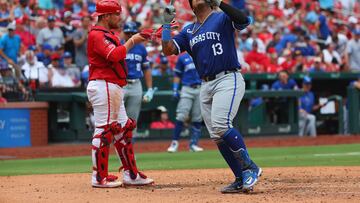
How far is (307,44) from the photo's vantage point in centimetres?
2183

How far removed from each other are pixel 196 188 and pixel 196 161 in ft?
13.9

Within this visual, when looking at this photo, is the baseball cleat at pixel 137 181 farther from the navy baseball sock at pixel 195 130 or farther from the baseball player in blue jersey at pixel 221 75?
the navy baseball sock at pixel 195 130

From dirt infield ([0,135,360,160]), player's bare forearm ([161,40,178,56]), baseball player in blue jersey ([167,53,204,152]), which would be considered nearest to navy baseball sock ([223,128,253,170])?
player's bare forearm ([161,40,178,56])

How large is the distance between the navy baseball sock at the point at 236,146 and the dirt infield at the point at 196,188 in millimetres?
320

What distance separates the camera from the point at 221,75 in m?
7.76

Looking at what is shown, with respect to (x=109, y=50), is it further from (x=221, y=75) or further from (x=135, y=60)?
(x=135, y=60)

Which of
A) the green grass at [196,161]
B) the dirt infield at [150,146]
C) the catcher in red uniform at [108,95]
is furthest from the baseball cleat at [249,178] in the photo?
the dirt infield at [150,146]

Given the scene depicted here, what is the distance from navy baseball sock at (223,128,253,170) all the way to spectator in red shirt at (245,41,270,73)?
40.0 ft

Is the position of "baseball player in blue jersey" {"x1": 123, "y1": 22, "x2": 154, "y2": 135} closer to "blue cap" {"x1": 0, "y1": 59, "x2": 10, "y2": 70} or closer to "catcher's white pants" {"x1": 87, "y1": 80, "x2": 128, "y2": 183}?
"catcher's white pants" {"x1": 87, "y1": 80, "x2": 128, "y2": 183}

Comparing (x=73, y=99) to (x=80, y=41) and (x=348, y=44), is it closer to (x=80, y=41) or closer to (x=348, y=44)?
(x=80, y=41)

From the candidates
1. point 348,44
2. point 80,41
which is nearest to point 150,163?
point 80,41

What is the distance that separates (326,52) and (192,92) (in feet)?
27.5

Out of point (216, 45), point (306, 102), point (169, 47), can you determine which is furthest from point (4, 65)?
point (216, 45)

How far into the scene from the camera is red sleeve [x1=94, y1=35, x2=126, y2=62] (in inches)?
319
